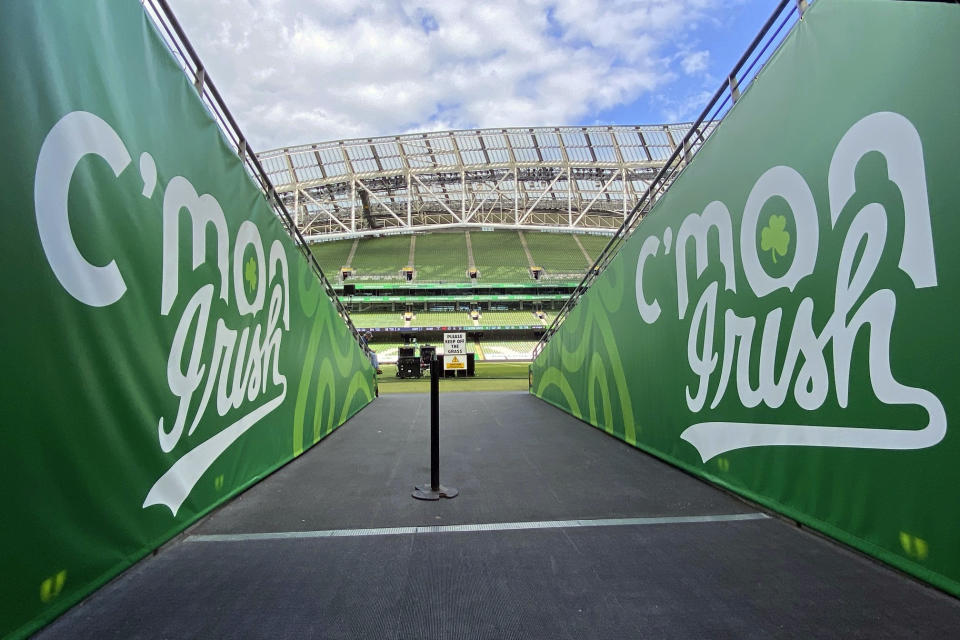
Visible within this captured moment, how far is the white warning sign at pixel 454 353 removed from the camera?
16.3 metres

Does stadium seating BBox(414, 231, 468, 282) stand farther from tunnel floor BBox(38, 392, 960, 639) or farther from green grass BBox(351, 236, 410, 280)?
tunnel floor BBox(38, 392, 960, 639)

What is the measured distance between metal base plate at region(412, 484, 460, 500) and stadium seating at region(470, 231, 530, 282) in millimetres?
36365

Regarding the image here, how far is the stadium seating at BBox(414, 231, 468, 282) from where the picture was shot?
39.3 m

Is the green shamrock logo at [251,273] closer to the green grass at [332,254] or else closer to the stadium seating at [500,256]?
the stadium seating at [500,256]

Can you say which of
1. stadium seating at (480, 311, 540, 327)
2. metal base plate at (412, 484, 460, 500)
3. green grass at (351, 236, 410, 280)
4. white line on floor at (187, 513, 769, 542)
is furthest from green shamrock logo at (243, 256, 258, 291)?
green grass at (351, 236, 410, 280)

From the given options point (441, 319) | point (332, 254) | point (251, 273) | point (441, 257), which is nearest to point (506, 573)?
point (251, 273)

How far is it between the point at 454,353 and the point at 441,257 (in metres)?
26.5

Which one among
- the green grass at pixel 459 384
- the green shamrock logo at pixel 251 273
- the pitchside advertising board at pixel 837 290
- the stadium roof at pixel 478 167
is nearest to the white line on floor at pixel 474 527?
the pitchside advertising board at pixel 837 290

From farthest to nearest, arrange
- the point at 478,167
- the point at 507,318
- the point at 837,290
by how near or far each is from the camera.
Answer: the point at 507,318 → the point at 478,167 → the point at 837,290

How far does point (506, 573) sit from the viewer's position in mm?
1821

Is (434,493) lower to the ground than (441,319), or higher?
lower

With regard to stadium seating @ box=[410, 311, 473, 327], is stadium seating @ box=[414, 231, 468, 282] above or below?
above

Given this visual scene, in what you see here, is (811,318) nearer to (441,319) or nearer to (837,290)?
(837,290)

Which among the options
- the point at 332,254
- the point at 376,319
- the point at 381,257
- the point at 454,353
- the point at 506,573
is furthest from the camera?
the point at 332,254
